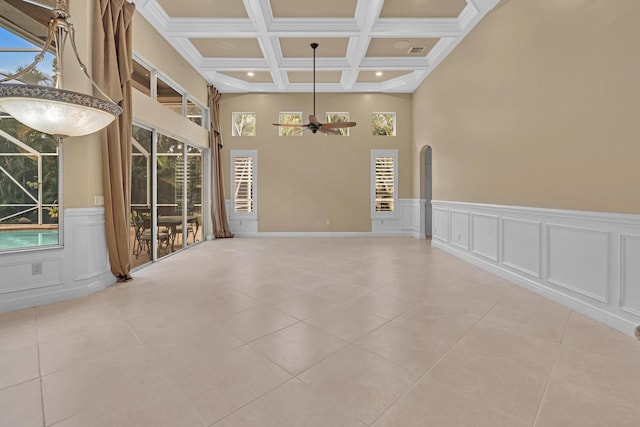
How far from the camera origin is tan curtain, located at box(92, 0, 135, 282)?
3561 mm

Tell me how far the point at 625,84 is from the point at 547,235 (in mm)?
1582

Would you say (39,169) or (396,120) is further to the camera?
(396,120)

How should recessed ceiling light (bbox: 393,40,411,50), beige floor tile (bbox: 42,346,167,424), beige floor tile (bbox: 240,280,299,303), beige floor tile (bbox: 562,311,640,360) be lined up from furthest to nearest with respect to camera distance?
recessed ceiling light (bbox: 393,40,411,50), beige floor tile (bbox: 240,280,299,303), beige floor tile (bbox: 562,311,640,360), beige floor tile (bbox: 42,346,167,424)

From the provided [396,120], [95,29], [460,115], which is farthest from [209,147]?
[460,115]

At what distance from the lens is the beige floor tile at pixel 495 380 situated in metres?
1.60

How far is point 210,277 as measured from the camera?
4184 mm

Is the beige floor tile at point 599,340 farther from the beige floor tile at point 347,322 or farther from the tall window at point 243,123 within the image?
the tall window at point 243,123

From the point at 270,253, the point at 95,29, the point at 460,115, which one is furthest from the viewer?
the point at 270,253

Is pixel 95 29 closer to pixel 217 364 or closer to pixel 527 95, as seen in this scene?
pixel 217 364

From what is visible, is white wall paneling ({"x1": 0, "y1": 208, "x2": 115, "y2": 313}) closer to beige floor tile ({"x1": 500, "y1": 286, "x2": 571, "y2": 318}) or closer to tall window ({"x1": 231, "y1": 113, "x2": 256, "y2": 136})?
beige floor tile ({"x1": 500, "y1": 286, "x2": 571, "y2": 318})

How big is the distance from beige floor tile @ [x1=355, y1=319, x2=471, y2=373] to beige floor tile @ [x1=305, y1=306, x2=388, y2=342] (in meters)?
0.09

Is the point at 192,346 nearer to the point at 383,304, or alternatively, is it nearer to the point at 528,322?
the point at 383,304

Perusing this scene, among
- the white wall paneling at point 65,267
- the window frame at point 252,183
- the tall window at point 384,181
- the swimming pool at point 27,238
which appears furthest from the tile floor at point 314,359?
the tall window at point 384,181

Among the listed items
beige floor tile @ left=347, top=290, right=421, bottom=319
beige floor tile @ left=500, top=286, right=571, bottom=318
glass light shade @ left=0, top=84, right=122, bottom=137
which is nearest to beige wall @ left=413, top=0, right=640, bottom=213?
beige floor tile @ left=500, top=286, right=571, bottom=318
